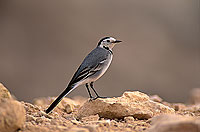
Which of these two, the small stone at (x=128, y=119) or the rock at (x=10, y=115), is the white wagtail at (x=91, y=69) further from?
the rock at (x=10, y=115)

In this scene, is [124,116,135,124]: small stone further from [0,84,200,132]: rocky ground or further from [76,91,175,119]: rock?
[76,91,175,119]: rock

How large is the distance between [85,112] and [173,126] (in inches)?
98.8

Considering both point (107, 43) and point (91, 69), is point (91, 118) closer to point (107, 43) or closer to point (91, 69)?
point (91, 69)

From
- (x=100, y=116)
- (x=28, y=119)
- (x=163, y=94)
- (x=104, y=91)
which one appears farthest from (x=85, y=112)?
(x=163, y=94)

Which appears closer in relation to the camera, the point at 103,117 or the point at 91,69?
the point at 103,117

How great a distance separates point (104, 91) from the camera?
22859 mm

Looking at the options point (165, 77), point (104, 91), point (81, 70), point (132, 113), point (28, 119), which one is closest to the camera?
point (28, 119)

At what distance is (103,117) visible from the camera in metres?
6.37

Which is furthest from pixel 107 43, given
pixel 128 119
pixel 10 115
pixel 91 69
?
pixel 10 115

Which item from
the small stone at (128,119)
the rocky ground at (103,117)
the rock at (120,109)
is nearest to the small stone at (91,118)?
the rocky ground at (103,117)

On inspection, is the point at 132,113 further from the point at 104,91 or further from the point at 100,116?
the point at 104,91

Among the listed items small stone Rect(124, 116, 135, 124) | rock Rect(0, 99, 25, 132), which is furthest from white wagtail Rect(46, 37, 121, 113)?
rock Rect(0, 99, 25, 132)

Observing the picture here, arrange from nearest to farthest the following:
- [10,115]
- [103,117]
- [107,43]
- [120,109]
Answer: [10,115] → [120,109] → [103,117] → [107,43]

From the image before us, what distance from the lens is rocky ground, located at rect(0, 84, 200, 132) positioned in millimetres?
4426
